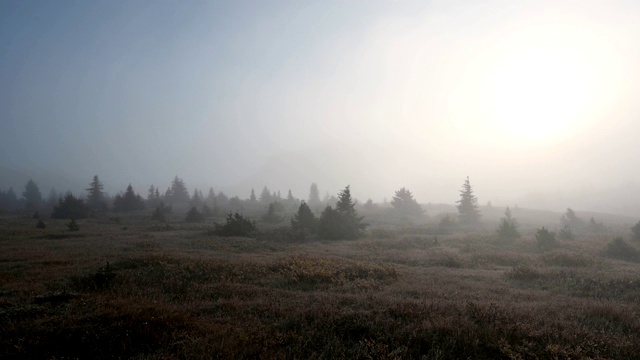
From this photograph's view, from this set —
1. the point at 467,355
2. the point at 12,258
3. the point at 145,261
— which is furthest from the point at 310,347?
the point at 12,258

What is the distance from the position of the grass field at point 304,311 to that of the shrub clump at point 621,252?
9.17 meters

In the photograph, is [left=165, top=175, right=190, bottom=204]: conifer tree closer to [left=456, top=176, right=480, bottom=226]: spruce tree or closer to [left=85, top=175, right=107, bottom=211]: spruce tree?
[left=85, top=175, right=107, bottom=211]: spruce tree

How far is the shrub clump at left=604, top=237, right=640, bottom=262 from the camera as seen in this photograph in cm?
2456

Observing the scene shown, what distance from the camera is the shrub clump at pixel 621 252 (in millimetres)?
24562

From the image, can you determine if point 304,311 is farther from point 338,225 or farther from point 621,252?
point 621,252

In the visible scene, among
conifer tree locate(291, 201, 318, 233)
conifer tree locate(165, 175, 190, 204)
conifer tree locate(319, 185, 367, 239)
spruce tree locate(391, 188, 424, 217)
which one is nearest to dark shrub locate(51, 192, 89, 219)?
conifer tree locate(165, 175, 190, 204)

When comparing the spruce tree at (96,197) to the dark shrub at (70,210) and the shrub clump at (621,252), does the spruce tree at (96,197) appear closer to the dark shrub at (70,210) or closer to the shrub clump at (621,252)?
the dark shrub at (70,210)

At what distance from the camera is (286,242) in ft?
98.0

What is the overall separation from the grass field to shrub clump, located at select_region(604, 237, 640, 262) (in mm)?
9167

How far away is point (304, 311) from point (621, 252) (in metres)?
27.6

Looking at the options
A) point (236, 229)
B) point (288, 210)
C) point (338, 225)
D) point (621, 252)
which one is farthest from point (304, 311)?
point (288, 210)

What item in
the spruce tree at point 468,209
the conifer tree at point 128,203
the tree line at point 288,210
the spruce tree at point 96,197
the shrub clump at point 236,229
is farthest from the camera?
the spruce tree at point 96,197

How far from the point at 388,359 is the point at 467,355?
1.79 m

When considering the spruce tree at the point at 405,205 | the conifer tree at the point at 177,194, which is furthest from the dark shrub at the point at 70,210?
the spruce tree at the point at 405,205
